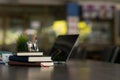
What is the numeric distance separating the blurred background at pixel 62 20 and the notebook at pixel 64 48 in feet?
20.6

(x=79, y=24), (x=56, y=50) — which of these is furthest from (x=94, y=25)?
(x=56, y=50)

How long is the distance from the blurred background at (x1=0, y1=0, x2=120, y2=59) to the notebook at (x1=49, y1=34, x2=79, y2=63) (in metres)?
6.28

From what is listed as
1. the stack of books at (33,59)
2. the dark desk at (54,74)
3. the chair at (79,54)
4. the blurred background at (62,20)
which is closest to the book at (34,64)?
the stack of books at (33,59)

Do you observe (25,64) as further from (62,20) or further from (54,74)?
(62,20)

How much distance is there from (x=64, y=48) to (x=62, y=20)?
6.62 metres

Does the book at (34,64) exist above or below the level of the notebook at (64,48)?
below

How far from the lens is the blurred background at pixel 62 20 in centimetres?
863

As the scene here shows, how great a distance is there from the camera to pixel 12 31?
8773 millimetres

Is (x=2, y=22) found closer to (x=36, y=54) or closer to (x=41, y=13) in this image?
(x=41, y=13)

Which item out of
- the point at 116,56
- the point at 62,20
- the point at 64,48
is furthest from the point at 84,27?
the point at 64,48

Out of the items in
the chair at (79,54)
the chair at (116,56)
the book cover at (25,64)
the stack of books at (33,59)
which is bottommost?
the chair at (79,54)

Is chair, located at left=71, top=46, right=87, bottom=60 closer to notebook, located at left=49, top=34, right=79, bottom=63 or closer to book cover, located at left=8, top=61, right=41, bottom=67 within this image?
notebook, located at left=49, top=34, right=79, bottom=63

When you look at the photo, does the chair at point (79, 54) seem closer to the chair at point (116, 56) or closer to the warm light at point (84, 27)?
the chair at point (116, 56)

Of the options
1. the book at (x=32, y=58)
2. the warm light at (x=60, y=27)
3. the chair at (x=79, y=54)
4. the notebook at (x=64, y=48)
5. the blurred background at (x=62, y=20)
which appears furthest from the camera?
the warm light at (x=60, y=27)
